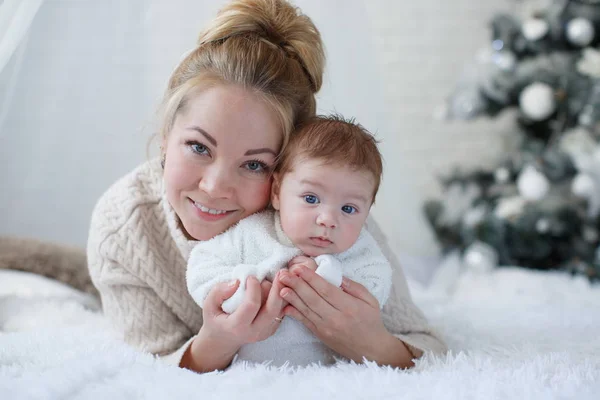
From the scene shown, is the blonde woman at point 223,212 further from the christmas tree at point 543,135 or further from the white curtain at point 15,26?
the christmas tree at point 543,135

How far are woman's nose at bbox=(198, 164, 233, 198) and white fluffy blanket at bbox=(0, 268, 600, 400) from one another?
0.31 m

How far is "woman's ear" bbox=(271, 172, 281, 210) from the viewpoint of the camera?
3.91 ft

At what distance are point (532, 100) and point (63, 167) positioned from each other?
1.61m

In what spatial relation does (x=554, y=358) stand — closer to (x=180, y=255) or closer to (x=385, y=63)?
(x=180, y=255)

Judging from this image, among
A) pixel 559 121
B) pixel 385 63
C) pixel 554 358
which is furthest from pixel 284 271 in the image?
pixel 385 63

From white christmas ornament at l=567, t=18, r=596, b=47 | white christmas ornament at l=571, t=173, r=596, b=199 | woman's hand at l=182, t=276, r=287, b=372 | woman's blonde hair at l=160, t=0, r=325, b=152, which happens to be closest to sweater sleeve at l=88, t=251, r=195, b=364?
woman's hand at l=182, t=276, r=287, b=372

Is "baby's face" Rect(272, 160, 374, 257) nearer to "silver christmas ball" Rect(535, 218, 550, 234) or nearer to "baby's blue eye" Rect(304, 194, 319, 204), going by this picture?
"baby's blue eye" Rect(304, 194, 319, 204)

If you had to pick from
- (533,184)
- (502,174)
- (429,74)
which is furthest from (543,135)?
(429,74)

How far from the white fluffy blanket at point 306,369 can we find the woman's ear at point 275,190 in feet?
0.98

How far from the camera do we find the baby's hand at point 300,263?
1101 millimetres

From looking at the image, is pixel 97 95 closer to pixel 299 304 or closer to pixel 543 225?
pixel 299 304

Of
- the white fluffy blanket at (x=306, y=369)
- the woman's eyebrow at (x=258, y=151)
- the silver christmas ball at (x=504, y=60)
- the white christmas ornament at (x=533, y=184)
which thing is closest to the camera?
the white fluffy blanket at (x=306, y=369)

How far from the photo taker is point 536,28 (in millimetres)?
2338

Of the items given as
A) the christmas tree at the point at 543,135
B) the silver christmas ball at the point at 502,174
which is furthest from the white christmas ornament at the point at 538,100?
the silver christmas ball at the point at 502,174
